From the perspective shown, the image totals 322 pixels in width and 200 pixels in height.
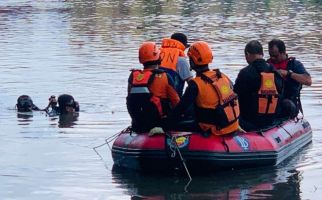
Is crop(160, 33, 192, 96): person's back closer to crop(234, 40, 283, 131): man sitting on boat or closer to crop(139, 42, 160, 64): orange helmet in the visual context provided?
crop(234, 40, 283, 131): man sitting on boat

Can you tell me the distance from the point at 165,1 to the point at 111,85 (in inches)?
1581

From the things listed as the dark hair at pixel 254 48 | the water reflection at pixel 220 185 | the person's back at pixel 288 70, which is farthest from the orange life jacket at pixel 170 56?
the water reflection at pixel 220 185

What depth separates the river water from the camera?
39.8 feet

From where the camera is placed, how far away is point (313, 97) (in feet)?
64.5

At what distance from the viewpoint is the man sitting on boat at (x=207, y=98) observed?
41.0ft

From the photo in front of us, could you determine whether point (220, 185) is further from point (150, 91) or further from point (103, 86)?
point (103, 86)

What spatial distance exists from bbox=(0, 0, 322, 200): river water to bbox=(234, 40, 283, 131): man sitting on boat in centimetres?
71

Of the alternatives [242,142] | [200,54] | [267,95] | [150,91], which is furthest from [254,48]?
[150,91]

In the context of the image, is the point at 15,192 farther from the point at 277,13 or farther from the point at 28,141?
the point at 277,13

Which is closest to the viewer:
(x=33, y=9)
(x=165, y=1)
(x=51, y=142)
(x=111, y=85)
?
(x=51, y=142)

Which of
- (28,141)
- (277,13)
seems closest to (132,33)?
(277,13)

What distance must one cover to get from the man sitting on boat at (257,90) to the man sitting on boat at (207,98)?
2.38 ft

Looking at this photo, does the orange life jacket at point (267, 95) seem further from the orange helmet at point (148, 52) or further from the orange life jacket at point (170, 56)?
the orange life jacket at point (170, 56)

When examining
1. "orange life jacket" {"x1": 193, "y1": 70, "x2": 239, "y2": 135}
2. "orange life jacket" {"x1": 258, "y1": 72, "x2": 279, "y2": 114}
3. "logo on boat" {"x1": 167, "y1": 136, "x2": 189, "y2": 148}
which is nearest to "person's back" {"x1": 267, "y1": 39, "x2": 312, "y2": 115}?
"orange life jacket" {"x1": 258, "y1": 72, "x2": 279, "y2": 114}
